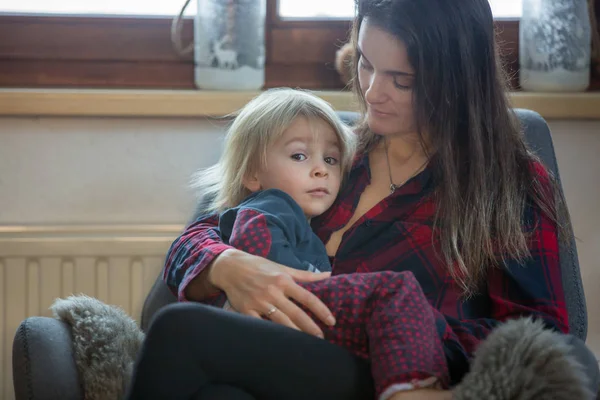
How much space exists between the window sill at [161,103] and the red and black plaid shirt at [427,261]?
0.55m

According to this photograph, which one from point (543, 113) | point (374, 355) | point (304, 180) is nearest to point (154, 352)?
A: point (374, 355)

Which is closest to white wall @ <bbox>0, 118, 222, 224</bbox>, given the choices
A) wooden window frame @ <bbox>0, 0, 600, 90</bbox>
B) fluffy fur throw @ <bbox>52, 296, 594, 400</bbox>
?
wooden window frame @ <bbox>0, 0, 600, 90</bbox>

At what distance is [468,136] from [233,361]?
57 centimetres

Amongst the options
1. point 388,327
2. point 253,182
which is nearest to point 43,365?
point 253,182

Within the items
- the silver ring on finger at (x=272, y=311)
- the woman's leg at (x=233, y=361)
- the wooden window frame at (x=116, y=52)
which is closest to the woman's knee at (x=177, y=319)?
the woman's leg at (x=233, y=361)

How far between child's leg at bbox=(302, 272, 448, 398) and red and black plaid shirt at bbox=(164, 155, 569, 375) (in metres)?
0.09

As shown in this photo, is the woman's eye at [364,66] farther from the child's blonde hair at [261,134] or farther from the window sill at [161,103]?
the window sill at [161,103]

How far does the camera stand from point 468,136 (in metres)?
1.42

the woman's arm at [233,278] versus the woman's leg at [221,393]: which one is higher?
the woman's arm at [233,278]

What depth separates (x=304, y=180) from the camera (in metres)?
1.43

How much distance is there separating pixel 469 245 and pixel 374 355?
0.30m

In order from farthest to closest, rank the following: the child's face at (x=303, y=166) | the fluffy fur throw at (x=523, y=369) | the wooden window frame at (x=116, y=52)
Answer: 1. the wooden window frame at (x=116, y=52)
2. the child's face at (x=303, y=166)
3. the fluffy fur throw at (x=523, y=369)

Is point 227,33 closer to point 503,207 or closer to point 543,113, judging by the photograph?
point 543,113

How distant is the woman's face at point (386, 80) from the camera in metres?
1.38
